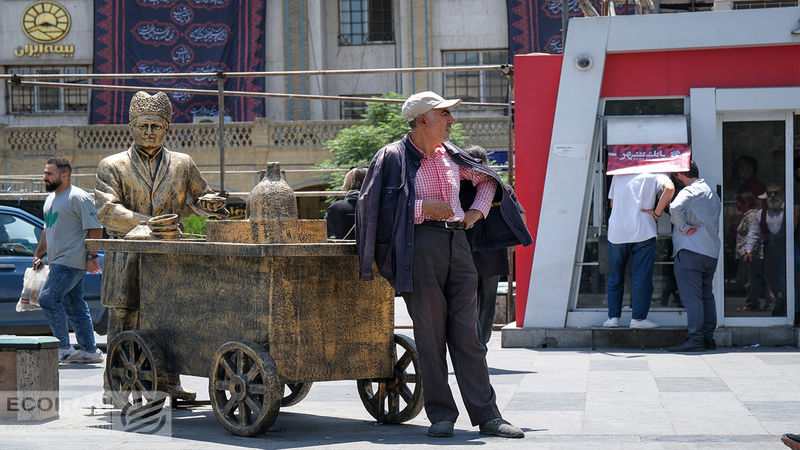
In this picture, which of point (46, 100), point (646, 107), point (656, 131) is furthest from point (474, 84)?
point (656, 131)

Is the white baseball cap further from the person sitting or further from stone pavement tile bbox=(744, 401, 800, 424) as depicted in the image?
the person sitting

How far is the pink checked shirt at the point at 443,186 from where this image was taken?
6605mm

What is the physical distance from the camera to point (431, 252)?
6.54 meters

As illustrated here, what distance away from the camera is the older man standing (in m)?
6.47

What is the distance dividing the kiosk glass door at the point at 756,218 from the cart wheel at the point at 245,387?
6.26 meters

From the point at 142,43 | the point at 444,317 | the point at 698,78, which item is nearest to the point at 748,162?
the point at 698,78

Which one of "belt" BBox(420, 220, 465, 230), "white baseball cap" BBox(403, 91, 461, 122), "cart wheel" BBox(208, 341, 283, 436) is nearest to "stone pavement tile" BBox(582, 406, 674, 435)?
"belt" BBox(420, 220, 465, 230)

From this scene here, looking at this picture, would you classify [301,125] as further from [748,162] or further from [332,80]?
[748,162]

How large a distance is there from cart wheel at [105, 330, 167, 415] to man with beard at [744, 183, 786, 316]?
645 cm

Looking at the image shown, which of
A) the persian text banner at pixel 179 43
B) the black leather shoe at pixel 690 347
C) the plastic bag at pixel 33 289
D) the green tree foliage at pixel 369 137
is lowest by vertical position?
the black leather shoe at pixel 690 347

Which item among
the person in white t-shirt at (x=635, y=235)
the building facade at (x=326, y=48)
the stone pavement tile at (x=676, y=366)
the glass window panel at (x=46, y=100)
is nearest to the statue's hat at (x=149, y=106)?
the stone pavement tile at (x=676, y=366)

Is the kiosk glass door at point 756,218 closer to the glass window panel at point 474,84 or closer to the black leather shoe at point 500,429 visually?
the black leather shoe at point 500,429

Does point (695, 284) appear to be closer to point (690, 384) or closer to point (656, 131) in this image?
point (656, 131)

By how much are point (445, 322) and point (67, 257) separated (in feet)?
16.7
